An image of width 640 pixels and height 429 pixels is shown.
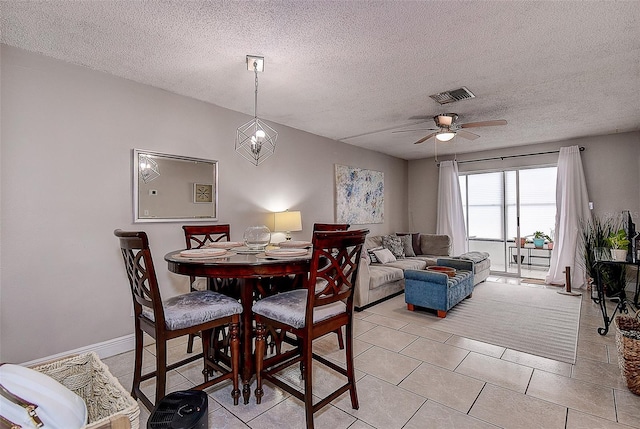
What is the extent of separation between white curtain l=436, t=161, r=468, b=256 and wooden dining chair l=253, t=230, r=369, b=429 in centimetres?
517

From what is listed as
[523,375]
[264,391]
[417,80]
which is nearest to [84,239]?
[264,391]

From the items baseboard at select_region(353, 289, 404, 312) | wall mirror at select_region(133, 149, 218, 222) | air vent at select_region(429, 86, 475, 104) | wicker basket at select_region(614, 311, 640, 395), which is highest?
air vent at select_region(429, 86, 475, 104)

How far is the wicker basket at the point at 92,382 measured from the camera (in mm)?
1159

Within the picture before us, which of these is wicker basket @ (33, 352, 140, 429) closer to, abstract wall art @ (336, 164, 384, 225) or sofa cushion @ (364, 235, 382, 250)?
abstract wall art @ (336, 164, 384, 225)

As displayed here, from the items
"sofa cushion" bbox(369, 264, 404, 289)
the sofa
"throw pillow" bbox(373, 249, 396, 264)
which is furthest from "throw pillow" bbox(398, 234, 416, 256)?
"sofa cushion" bbox(369, 264, 404, 289)

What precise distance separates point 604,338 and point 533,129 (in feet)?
9.94

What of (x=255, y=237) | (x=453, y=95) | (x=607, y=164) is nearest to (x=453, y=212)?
(x=607, y=164)

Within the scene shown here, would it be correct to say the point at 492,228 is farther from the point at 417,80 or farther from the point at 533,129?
the point at 417,80

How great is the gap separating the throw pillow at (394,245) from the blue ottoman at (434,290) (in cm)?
158

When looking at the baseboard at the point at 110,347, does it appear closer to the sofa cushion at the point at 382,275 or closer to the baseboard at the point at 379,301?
the baseboard at the point at 379,301

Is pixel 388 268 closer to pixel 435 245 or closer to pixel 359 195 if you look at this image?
pixel 359 195

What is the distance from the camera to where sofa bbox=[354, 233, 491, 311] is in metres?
4.00

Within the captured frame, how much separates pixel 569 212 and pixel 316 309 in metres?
5.43

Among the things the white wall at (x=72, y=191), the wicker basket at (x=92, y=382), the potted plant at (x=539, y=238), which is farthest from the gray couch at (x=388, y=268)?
the wicker basket at (x=92, y=382)
